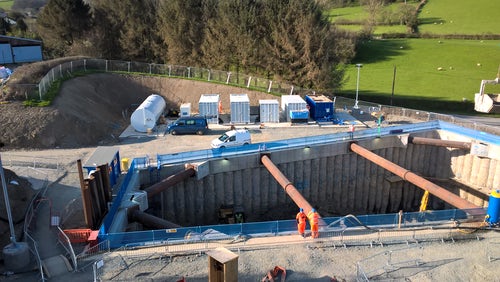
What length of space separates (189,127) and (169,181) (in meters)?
11.4

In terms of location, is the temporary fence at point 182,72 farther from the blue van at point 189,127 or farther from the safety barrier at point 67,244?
the safety barrier at point 67,244

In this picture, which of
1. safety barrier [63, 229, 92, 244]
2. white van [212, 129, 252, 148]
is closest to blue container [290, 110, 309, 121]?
white van [212, 129, 252, 148]

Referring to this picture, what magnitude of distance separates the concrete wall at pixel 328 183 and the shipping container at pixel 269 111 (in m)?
9.97

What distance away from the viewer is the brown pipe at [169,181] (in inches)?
949

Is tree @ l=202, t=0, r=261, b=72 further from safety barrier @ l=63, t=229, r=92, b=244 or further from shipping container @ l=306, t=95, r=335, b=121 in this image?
safety barrier @ l=63, t=229, r=92, b=244

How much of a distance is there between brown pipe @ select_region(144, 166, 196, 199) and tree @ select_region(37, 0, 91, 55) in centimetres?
4232

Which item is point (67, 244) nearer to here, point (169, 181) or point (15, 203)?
point (15, 203)

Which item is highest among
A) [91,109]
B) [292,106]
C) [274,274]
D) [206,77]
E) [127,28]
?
[127,28]

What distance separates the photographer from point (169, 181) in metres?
25.2

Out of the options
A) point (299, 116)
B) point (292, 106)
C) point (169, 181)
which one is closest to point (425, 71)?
point (292, 106)

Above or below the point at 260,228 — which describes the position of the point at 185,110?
above

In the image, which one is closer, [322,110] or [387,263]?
[387,263]

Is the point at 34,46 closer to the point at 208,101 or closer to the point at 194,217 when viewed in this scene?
the point at 208,101

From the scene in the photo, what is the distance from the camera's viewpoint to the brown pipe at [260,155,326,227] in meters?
21.3
